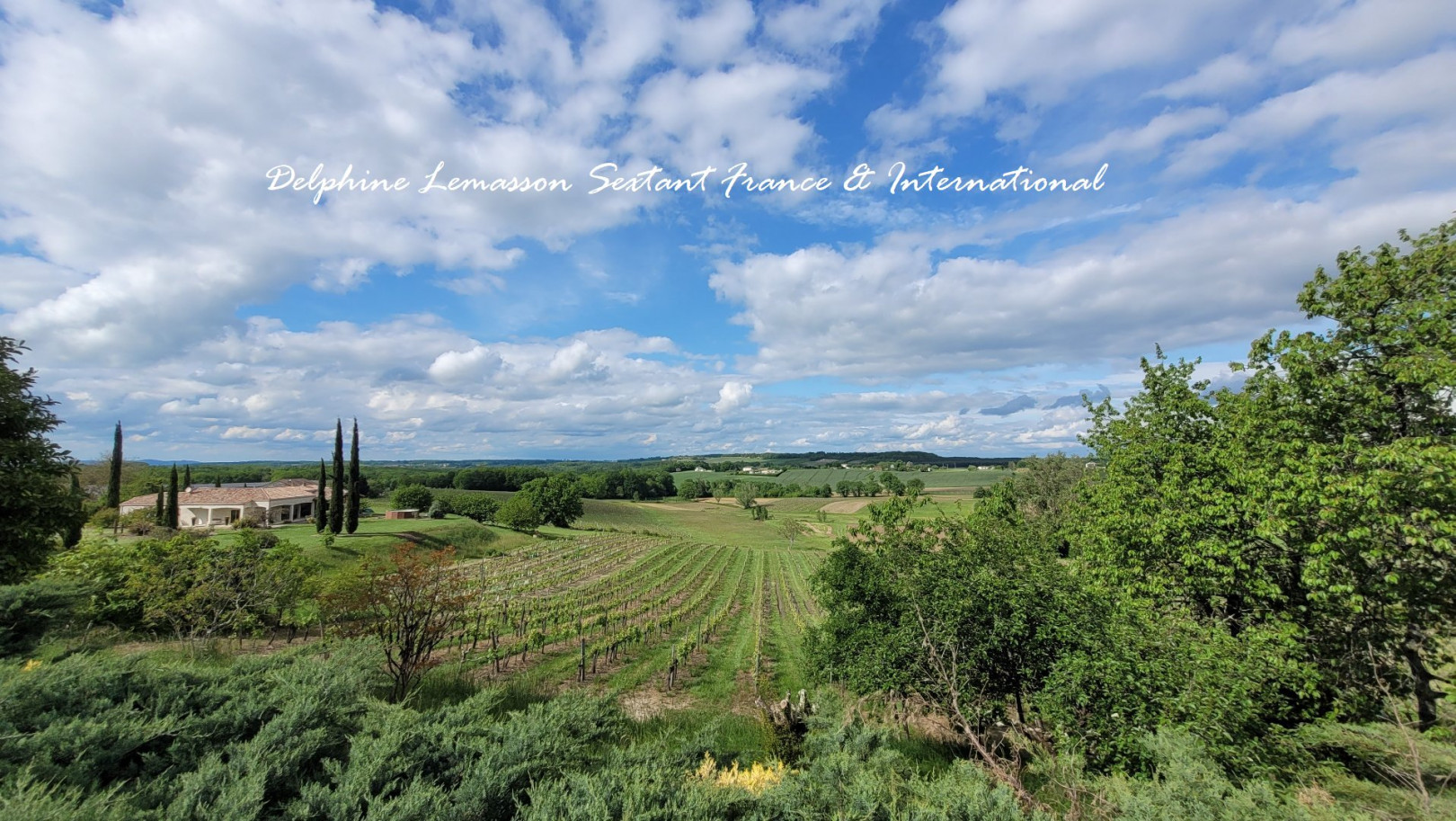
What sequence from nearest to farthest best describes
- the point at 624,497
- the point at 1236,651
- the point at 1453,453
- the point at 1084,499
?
the point at 1453,453
the point at 1236,651
the point at 1084,499
the point at 624,497

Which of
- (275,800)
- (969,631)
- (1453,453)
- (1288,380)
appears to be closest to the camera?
(275,800)

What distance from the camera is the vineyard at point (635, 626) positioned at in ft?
62.9

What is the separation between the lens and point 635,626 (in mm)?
25422

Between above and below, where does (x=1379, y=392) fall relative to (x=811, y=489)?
above

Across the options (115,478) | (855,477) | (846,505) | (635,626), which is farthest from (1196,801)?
(855,477)

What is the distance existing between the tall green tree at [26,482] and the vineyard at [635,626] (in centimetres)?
1163

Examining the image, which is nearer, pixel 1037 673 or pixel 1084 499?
pixel 1037 673

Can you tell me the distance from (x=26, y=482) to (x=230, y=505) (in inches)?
2033

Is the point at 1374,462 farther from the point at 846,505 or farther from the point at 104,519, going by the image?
the point at 846,505

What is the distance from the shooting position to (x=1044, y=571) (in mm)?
11820

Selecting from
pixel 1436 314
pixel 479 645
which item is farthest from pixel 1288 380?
pixel 479 645

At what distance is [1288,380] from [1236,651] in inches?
236

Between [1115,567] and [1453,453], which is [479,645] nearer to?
[1115,567]

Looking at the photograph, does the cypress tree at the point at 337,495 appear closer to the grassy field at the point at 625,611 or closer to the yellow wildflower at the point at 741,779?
the grassy field at the point at 625,611
